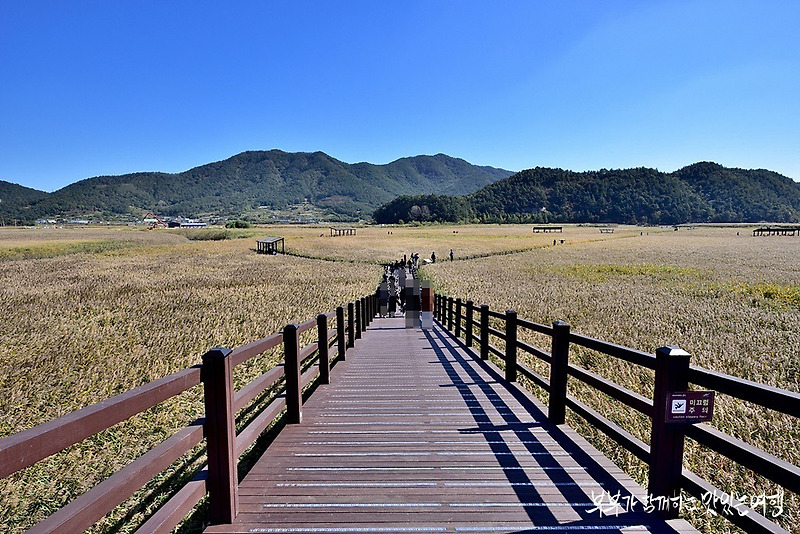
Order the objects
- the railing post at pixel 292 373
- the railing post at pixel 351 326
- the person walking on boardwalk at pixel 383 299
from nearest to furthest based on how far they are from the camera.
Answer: the railing post at pixel 292 373 → the railing post at pixel 351 326 → the person walking on boardwalk at pixel 383 299

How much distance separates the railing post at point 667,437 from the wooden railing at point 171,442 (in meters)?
3.17

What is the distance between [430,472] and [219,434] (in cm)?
187

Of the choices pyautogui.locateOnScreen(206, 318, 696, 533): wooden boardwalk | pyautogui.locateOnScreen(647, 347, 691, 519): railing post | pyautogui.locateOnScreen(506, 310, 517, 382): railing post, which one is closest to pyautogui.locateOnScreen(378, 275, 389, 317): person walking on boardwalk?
pyautogui.locateOnScreen(506, 310, 517, 382): railing post

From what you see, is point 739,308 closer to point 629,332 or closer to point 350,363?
point 629,332

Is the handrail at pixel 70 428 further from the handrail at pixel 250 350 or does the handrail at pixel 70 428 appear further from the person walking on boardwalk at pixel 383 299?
the person walking on boardwalk at pixel 383 299

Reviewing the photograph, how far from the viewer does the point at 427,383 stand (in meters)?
6.62

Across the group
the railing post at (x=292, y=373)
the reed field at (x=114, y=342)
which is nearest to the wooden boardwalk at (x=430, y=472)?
the railing post at (x=292, y=373)

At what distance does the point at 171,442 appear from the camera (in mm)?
2697

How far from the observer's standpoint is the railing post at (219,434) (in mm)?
2975

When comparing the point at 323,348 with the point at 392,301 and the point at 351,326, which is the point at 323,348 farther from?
the point at 392,301

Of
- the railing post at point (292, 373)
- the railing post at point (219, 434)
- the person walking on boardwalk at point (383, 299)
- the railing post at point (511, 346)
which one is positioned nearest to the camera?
the railing post at point (219, 434)

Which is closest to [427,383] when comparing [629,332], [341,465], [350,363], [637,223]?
[350,363]

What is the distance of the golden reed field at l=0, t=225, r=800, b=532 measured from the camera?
539 cm

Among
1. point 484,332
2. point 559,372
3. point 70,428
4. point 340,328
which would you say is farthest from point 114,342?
point 559,372
